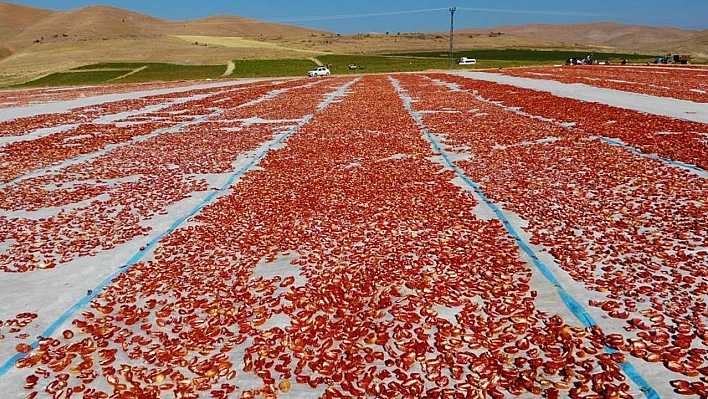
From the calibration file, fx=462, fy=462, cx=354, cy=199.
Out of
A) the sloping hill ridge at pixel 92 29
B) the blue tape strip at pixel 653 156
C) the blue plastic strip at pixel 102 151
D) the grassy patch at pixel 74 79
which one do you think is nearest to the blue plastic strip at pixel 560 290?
the blue tape strip at pixel 653 156

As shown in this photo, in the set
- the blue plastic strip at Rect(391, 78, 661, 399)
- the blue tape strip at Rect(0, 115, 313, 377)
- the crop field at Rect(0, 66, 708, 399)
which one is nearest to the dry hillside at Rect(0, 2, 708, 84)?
the blue tape strip at Rect(0, 115, 313, 377)

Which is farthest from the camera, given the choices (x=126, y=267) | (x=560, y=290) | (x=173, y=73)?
(x=173, y=73)

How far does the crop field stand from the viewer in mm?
4109

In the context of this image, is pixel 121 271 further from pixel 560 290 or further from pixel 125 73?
pixel 125 73

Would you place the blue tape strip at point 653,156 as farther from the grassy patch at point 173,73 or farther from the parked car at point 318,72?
the grassy patch at point 173,73

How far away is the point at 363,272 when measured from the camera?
603 cm

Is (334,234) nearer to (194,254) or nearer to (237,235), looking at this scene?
(237,235)

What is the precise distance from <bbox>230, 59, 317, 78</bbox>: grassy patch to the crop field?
2323 inches

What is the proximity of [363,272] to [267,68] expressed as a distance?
76348 mm

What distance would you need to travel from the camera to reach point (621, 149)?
481 inches

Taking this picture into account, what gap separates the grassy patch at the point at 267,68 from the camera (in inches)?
2751

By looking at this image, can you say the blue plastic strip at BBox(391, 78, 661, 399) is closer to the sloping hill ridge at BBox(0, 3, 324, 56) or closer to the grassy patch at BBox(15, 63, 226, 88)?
the grassy patch at BBox(15, 63, 226, 88)

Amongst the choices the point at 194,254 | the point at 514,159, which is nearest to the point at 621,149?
the point at 514,159

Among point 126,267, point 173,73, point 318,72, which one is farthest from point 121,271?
point 173,73
